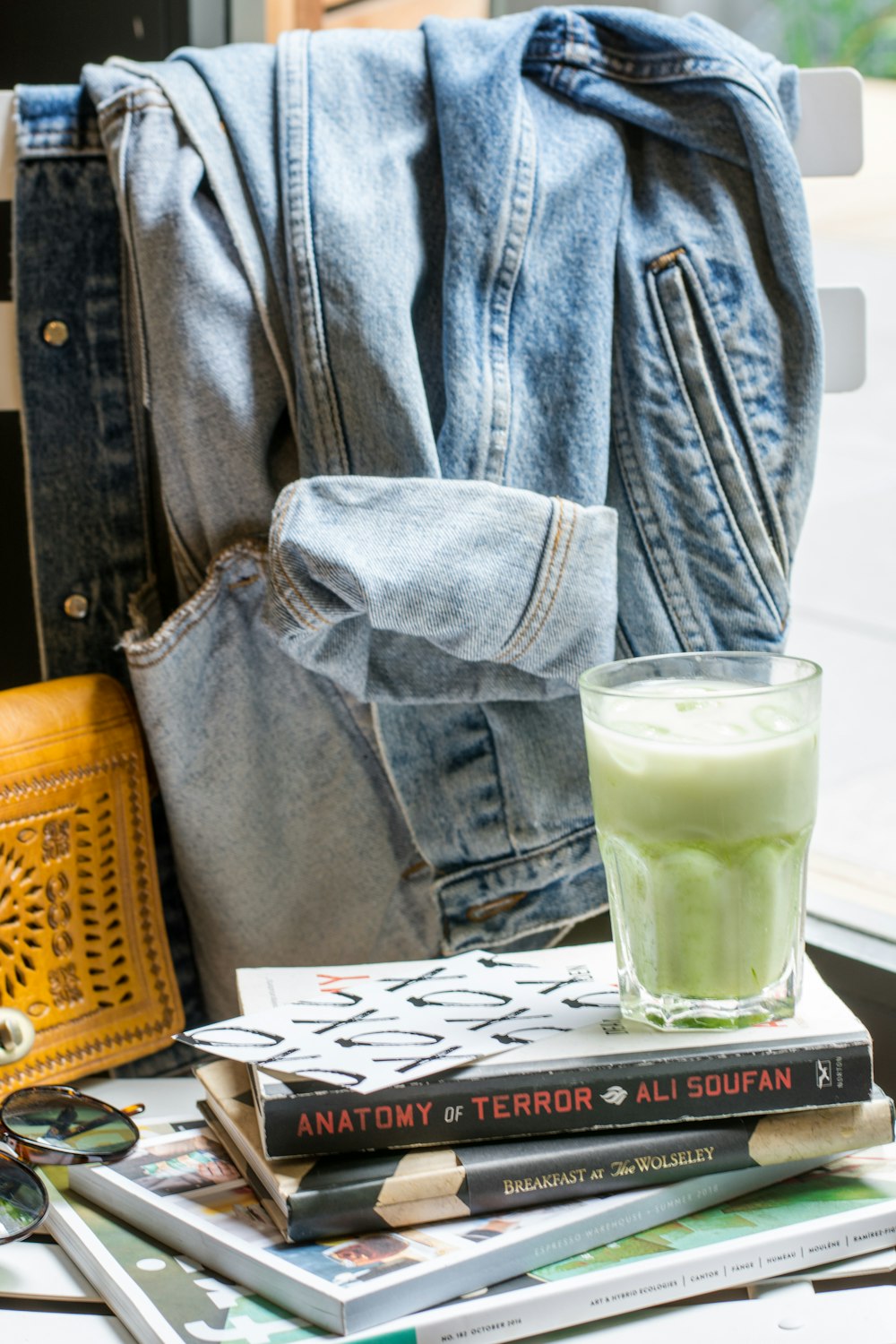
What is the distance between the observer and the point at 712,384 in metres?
0.82

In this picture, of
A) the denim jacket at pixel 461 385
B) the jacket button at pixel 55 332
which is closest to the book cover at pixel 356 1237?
the denim jacket at pixel 461 385

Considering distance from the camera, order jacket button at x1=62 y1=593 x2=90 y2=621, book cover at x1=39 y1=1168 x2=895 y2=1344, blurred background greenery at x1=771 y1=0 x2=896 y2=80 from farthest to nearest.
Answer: blurred background greenery at x1=771 y1=0 x2=896 y2=80, jacket button at x1=62 y1=593 x2=90 y2=621, book cover at x1=39 y1=1168 x2=895 y2=1344

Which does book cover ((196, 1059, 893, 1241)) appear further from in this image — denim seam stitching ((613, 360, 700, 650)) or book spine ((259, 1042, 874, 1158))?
denim seam stitching ((613, 360, 700, 650))

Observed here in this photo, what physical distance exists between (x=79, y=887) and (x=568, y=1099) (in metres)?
0.36

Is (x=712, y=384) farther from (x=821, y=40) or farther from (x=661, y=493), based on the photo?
(x=821, y=40)

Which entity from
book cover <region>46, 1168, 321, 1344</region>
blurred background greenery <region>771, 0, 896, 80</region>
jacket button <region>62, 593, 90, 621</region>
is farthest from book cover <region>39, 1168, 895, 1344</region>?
blurred background greenery <region>771, 0, 896, 80</region>

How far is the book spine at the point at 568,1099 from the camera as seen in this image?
611 mm

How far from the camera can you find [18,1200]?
639mm

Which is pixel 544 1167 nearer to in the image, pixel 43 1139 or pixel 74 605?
pixel 43 1139

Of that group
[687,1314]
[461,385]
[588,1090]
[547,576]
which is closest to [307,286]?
[461,385]

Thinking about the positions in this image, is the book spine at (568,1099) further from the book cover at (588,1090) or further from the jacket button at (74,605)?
the jacket button at (74,605)

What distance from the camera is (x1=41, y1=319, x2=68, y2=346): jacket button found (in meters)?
0.87

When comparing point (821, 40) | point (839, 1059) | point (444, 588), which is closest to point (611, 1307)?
point (839, 1059)

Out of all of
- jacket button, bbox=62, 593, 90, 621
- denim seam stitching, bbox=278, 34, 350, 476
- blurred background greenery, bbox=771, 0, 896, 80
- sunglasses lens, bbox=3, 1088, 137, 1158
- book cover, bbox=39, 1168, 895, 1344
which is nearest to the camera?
book cover, bbox=39, 1168, 895, 1344
